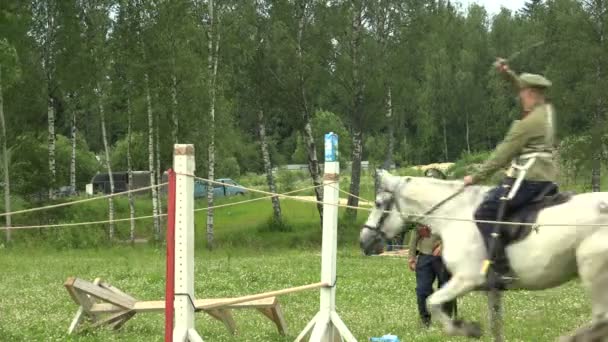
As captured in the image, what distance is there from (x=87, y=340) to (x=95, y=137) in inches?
2545

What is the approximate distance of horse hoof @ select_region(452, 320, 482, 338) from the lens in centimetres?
762

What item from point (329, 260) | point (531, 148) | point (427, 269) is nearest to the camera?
point (531, 148)

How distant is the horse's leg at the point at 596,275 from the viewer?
7.00 m

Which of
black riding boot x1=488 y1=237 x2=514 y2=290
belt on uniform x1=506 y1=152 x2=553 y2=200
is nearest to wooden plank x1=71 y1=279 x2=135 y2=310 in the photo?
black riding boot x1=488 y1=237 x2=514 y2=290

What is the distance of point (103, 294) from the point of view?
35.1 feet

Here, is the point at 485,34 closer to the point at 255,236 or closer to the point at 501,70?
the point at 255,236

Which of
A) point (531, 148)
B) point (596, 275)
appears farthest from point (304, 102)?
point (596, 275)

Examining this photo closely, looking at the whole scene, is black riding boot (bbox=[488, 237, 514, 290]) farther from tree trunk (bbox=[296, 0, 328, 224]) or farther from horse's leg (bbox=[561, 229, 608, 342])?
tree trunk (bbox=[296, 0, 328, 224])

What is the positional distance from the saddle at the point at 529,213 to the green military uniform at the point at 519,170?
1.4 inches

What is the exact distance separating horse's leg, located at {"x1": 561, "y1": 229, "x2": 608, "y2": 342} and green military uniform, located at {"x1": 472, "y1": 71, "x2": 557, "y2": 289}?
778mm

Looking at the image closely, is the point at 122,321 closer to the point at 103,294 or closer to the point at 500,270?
the point at 103,294

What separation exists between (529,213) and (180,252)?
3.39 metres

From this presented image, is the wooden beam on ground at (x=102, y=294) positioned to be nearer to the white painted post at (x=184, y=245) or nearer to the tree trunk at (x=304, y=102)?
the white painted post at (x=184, y=245)

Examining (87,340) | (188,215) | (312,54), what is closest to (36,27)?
(312,54)
